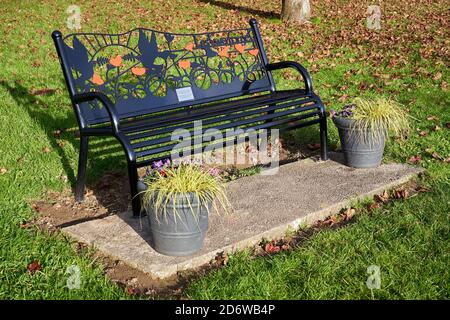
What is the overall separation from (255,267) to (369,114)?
1961 mm

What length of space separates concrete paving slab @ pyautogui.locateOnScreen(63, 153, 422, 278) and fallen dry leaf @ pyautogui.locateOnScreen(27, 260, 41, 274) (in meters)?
0.37

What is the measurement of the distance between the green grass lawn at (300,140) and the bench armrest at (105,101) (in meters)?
0.83

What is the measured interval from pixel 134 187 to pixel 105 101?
0.64m

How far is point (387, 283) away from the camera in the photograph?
11.0ft

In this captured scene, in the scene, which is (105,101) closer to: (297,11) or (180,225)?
(180,225)

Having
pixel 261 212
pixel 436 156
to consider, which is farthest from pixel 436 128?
pixel 261 212

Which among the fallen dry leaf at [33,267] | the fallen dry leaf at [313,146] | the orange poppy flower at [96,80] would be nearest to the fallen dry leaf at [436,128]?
the fallen dry leaf at [313,146]

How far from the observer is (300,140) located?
627 centimetres

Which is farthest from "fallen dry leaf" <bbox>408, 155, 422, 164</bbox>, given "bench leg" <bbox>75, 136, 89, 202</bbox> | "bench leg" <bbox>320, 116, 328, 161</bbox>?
"bench leg" <bbox>75, 136, 89, 202</bbox>

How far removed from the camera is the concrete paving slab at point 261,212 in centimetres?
375

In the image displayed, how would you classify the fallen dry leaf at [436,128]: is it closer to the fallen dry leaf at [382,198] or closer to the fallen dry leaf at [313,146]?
the fallen dry leaf at [313,146]

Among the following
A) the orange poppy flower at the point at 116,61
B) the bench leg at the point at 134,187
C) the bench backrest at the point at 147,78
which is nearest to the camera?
the bench leg at the point at 134,187

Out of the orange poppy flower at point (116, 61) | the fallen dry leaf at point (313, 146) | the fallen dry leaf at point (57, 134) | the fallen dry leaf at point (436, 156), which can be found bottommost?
the fallen dry leaf at point (313, 146)
